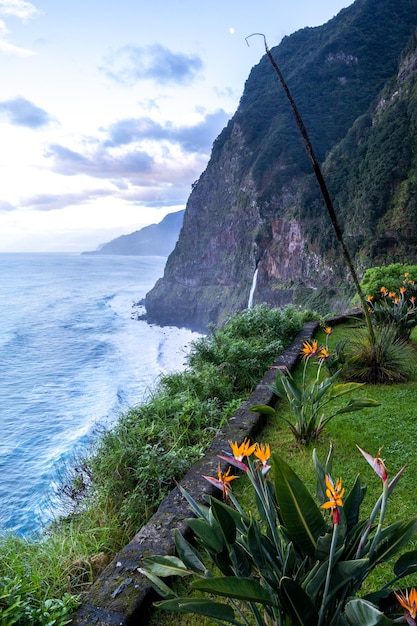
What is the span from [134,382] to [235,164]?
43963 mm

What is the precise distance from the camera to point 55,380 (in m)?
18.1

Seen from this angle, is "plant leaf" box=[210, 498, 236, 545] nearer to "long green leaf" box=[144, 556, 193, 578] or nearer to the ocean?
"long green leaf" box=[144, 556, 193, 578]

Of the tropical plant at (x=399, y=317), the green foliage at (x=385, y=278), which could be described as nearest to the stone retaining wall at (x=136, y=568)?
the tropical plant at (x=399, y=317)

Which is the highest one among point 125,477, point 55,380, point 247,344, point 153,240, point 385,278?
point 153,240

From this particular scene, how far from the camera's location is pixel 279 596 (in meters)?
1.07

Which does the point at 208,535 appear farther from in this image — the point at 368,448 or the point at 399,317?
the point at 399,317

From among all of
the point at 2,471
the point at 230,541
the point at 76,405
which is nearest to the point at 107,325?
the point at 76,405

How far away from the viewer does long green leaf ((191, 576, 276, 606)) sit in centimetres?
97

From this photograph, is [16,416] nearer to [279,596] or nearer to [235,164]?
[279,596]

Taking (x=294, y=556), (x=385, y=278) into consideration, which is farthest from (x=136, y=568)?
(x=385, y=278)

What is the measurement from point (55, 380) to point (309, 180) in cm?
3389

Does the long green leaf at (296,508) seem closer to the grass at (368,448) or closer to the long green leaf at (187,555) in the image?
the long green leaf at (187,555)

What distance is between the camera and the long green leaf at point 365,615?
2.88 ft

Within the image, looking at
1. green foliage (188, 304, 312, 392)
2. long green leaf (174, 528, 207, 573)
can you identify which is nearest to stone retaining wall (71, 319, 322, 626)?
long green leaf (174, 528, 207, 573)
